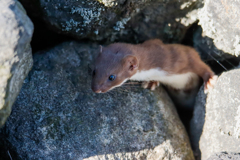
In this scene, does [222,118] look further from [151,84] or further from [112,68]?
[112,68]

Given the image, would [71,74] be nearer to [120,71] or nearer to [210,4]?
[120,71]

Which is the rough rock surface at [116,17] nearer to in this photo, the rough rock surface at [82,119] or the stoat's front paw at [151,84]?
the rough rock surface at [82,119]

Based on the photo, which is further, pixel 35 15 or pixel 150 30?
pixel 150 30

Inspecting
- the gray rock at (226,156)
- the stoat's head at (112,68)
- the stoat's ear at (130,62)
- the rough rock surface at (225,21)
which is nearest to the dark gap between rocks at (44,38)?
the stoat's head at (112,68)

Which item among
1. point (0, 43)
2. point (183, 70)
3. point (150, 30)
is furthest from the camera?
point (150, 30)

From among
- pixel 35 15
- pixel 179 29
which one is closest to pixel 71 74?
pixel 35 15

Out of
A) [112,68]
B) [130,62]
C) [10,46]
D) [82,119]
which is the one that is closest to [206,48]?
[130,62]
